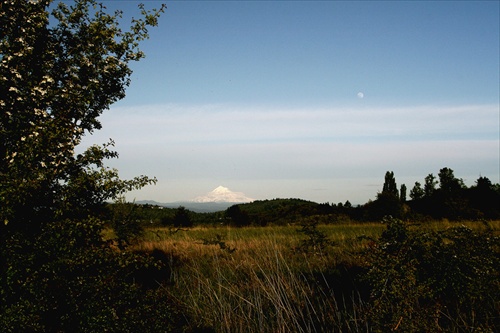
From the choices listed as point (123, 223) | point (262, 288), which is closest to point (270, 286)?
point (262, 288)

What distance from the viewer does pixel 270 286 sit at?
486 centimetres

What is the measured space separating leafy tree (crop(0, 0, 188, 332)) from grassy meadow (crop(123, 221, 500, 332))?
120cm

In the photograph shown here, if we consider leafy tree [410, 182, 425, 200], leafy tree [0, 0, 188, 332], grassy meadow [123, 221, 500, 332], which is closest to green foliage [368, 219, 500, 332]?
grassy meadow [123, 221, 500, 332]

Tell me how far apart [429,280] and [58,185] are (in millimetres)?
4434

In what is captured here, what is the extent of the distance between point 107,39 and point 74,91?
116 centimetres

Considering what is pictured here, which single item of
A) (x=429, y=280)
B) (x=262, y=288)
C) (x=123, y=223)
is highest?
(x=123, y=223)

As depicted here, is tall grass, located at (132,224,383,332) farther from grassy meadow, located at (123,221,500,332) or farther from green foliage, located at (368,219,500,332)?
green foliage, located at (368,219,500,332)

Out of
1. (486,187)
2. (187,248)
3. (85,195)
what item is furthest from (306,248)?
(486,187)

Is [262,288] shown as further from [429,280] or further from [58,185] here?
→ [58,185]

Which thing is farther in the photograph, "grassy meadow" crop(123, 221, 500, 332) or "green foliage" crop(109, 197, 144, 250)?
"green foliage" crop(109, 197, 144, 250)

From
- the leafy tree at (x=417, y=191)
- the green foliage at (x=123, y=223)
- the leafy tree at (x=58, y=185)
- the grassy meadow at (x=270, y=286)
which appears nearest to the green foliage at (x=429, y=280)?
the grassy meadow at (x=270, y=286)

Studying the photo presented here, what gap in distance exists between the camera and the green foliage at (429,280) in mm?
3430

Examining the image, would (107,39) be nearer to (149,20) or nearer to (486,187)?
(149,20)

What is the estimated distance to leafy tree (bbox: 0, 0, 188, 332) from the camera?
3.89 meters
